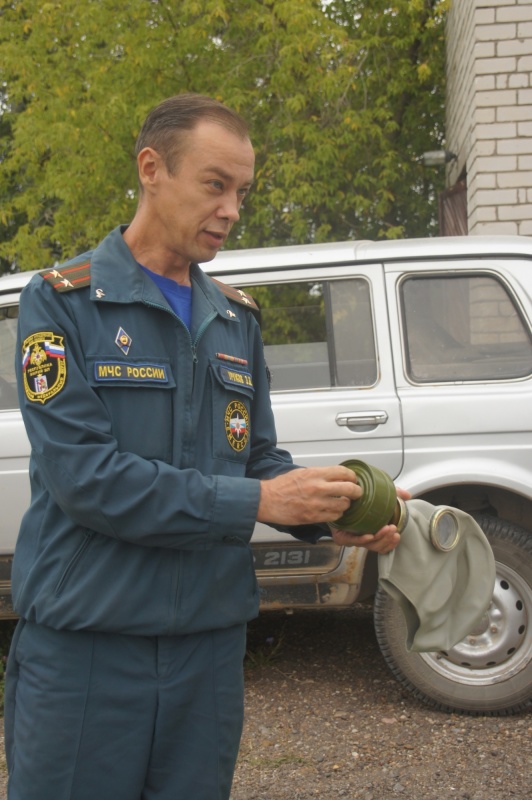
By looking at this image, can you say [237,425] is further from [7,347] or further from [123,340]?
[7,347]

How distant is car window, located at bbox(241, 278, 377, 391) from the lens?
407cm

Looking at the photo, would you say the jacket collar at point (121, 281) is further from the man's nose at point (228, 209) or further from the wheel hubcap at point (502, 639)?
the wheel hubcap at point (502, 639)

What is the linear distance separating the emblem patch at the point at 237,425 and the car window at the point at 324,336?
85.0 inches

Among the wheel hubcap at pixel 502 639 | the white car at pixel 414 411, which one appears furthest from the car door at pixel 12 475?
the wheel hubcap at pixel 502 639

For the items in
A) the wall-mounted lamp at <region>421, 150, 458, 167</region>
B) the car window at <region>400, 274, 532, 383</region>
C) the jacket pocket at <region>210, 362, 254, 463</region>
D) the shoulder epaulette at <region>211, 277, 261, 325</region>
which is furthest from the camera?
the wall-mounted lamp at <region>421, 150, 458, 167</region>

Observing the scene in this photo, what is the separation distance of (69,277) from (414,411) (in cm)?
242

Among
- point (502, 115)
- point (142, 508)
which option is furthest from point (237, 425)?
point (502, 115)

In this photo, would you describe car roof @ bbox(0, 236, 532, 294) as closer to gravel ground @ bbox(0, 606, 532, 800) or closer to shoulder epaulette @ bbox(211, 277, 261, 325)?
gravel ground @ bbox(0, 606, 532, 800)

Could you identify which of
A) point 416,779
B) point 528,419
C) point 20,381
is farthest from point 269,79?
point 20,381

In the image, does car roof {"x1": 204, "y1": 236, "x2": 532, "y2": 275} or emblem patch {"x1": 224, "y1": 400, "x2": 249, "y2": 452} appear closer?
emblem patch {"x1": 224, "y1": 400, "x2": 249, "y2": 452}

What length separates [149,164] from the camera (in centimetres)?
181

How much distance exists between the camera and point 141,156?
1814 millimetres

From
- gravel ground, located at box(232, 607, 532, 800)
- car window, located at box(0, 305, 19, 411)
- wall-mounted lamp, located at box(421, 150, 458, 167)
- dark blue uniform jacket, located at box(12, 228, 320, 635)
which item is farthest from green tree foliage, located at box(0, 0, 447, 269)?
dark blue uniform jacket, located at box(12, 228, 320, 635)

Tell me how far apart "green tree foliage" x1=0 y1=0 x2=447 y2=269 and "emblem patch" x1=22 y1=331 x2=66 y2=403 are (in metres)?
6.78
